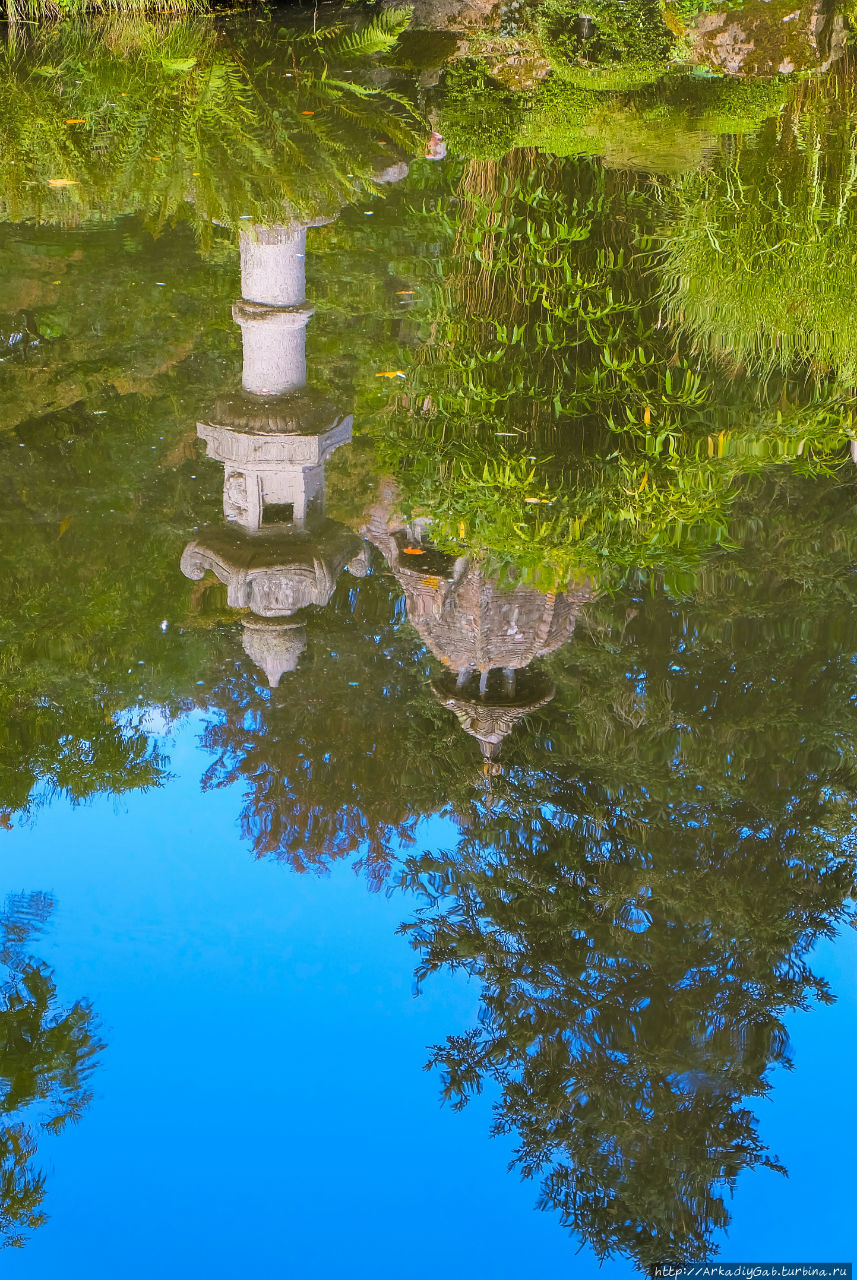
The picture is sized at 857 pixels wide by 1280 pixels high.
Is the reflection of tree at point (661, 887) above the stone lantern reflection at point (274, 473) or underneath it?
underneath

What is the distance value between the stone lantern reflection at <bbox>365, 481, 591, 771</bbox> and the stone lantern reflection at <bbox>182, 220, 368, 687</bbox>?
33 centimetres

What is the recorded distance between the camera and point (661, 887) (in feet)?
11.8

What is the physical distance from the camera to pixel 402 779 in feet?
12.4

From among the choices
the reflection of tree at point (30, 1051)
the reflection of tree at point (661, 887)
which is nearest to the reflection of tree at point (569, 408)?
the reflection of tree at point (661, 887)

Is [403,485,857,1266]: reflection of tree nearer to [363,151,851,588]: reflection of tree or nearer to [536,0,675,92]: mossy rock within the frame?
[363,151,851,588]: reflection of tree

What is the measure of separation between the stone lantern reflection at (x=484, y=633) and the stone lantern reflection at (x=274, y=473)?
1.08 ft

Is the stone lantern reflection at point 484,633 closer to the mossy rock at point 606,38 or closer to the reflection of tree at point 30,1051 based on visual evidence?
the reflection of tree at point 30,1051

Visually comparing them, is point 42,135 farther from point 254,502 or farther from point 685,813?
point 685,813

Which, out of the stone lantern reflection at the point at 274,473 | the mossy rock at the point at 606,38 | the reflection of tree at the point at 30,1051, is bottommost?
the reflection of tree at the point at 30,1051

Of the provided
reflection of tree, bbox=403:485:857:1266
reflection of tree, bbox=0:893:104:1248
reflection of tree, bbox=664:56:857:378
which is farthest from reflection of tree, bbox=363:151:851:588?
reflection of tree, bbox=0:893:104:1248

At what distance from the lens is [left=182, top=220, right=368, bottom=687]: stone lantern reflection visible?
430cm

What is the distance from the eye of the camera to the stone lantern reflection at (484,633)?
159 inches

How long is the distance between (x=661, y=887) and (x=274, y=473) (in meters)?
2.30

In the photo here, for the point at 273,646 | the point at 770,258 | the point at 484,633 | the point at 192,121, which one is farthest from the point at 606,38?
the point at 273,646
